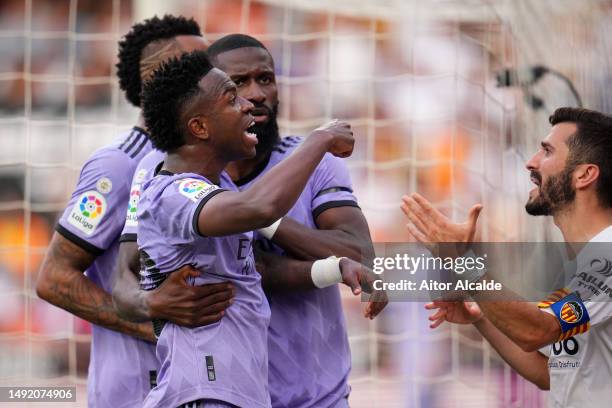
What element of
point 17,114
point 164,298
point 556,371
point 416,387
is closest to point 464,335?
point 416,387

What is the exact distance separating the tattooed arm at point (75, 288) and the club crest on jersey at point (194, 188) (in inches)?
31.0

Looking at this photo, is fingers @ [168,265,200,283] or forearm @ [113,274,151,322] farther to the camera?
forearm @ [113,274,151,322]

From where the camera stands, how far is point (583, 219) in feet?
11.5

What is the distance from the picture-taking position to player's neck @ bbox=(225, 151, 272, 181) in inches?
→ 133

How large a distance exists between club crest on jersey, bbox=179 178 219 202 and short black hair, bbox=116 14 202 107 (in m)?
1.13

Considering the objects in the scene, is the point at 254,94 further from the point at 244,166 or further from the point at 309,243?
the point at 309,243

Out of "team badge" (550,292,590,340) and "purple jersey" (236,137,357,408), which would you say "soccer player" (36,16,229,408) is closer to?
"purple jersey" (236,137,357,408)

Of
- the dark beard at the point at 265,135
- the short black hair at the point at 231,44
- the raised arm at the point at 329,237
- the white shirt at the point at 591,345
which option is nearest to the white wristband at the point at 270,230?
the raised arm at the point at 329,237

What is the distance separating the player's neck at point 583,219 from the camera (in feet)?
11.5

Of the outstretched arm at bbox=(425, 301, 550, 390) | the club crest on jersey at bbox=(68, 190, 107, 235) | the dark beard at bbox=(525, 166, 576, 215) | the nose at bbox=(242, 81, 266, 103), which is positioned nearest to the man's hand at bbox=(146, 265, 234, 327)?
the club crest on jersey at bbox=(68, 190, 107, 235)

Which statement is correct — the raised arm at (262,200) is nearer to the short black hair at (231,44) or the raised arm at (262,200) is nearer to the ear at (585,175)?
the short black hair at (231,44)

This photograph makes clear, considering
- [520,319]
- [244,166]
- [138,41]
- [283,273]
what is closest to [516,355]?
[520,319]

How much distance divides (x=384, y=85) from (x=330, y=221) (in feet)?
9.39

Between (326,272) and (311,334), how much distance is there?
29cm
